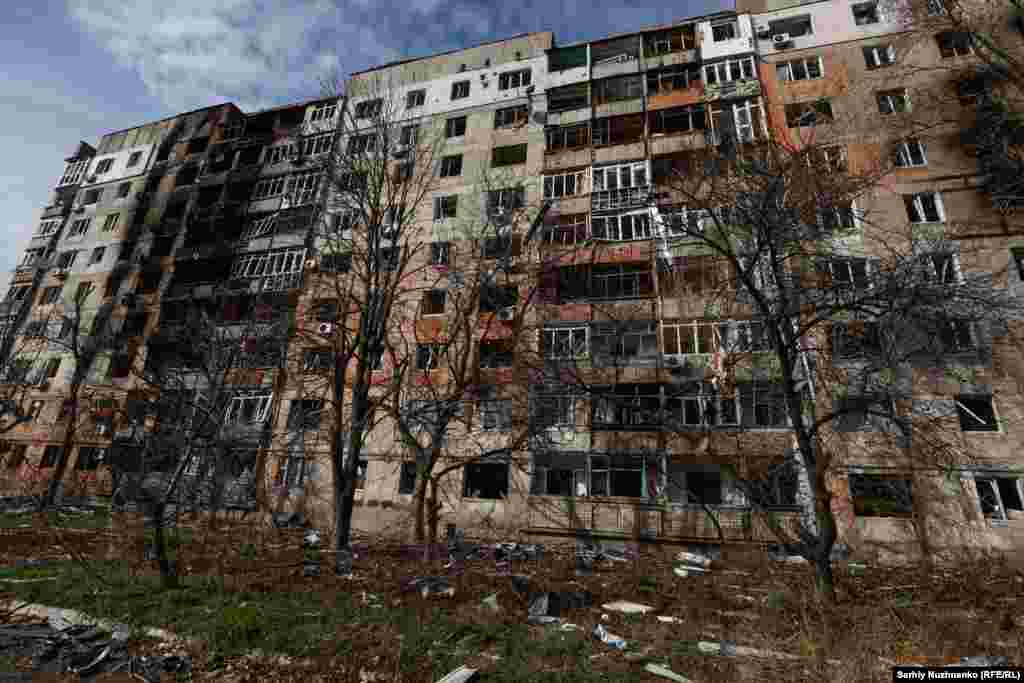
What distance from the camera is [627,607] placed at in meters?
8.64

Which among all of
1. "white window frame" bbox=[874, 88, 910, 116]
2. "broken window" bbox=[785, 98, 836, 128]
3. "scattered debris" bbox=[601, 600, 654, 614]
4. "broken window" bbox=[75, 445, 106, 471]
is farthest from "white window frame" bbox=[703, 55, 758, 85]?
"broken window" bbox=[75, 445, 106, 471]

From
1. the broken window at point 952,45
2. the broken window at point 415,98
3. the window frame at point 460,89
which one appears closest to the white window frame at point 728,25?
the broken window at point 952,45

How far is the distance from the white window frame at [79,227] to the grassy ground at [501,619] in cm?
3101

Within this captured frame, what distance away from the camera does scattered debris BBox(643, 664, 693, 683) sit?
559cm

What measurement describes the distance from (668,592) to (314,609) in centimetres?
718

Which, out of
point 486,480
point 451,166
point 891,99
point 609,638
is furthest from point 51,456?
point 891,99

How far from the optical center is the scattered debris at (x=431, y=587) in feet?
28.8

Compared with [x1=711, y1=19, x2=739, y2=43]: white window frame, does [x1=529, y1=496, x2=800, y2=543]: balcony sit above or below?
below

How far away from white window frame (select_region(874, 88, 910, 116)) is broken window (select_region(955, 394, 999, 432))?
12.3 metres

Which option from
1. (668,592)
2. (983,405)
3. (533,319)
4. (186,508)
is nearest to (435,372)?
(533,319)

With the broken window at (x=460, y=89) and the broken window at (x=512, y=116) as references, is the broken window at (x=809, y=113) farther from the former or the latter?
the broken window at (x=460, y=89)

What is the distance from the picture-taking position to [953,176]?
18312 mm

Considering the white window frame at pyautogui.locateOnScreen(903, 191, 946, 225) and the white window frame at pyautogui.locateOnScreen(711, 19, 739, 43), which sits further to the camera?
the white window frame at pyautogui.locateOnScreen(711, 19, 739, 43)

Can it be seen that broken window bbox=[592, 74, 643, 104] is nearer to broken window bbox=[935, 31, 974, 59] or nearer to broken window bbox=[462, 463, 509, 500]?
broken window bbox=[935, 31, 974, 59]
